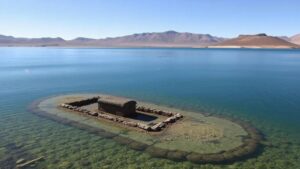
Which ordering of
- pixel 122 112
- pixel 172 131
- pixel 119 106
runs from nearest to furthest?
pixel 172 131 → pixel 122 112 → pixel 119 106

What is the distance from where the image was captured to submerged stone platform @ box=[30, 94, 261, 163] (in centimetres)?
1653

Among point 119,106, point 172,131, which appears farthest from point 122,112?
point 172,131

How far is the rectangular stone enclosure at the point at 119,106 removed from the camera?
24016mm

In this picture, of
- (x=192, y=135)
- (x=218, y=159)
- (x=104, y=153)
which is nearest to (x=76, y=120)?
(x=104, y=153)

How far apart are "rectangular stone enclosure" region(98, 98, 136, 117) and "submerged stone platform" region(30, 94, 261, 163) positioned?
509mm

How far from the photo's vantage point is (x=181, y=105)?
29.5 metres

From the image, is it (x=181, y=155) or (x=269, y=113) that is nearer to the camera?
(x=181, y=155)

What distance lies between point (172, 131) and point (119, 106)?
6196 mm

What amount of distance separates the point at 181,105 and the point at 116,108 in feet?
27.8

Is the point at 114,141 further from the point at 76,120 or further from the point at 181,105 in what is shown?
the point at 181,105

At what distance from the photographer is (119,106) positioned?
2409 centimetres

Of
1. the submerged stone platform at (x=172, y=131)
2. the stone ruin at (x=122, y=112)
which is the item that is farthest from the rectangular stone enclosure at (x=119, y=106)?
the submerged stone platform at (x=172, y=131)

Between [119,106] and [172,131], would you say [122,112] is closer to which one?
[119,106]

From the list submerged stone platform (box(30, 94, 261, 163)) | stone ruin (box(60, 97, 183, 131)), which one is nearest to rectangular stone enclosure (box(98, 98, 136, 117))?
stone ruin (box(60, 97, 183, 131))
